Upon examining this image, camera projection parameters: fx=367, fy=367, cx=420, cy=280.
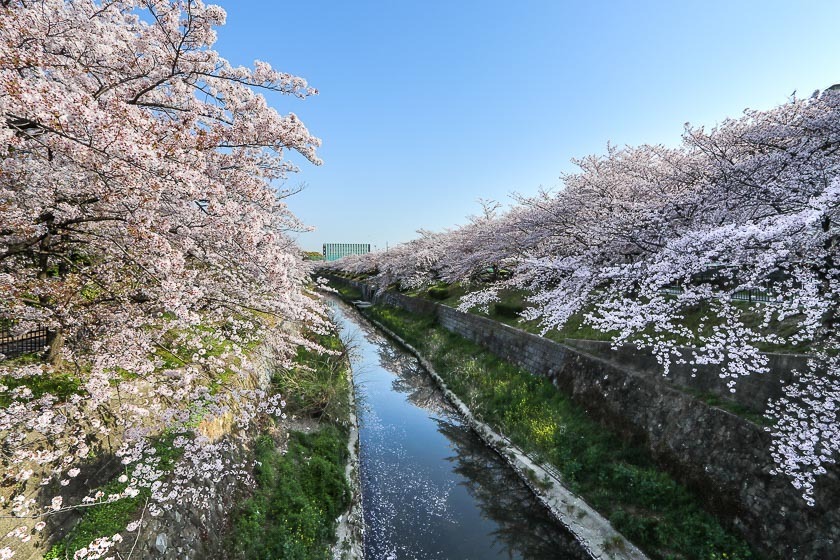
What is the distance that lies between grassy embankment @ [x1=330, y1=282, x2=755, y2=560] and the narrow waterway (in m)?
1.04

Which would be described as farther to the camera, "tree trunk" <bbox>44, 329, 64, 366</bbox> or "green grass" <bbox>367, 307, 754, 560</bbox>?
"green grass" <bbox>367, 307, 754, 560</bbox>

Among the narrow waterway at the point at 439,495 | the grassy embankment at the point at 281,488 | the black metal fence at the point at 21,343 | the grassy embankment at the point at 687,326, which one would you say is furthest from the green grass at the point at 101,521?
the grassy embankment at the point at 687,326

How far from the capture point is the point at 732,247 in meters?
6.08

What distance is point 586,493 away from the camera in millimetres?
8453

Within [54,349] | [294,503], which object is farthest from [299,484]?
[54,349]

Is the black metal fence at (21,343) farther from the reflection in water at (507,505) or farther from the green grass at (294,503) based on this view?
the reflection in water at (507,505)

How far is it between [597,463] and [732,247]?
5895mm

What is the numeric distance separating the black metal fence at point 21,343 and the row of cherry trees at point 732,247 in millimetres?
10971

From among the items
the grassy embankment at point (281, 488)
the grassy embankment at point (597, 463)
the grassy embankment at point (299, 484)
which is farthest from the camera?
the grassy embankment at point (597, 463)

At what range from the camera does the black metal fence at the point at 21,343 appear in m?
7.07

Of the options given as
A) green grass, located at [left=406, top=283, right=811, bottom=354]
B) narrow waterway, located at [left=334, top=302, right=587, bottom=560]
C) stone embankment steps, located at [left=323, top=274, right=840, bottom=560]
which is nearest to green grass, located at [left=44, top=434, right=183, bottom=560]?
narrow waterway, located at [left=334, top=302, right=587, bottom=560]

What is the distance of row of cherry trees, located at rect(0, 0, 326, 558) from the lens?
4211mm

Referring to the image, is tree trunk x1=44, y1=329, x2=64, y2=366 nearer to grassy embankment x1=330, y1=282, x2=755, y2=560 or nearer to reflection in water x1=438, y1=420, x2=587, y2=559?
reflection in water x1=438, y1=420, x2=587, y2=559

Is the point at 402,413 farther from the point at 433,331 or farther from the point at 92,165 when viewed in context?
the point at 92,165
